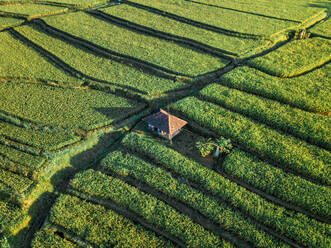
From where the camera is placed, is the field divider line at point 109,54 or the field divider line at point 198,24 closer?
the field divider line at point 109,54

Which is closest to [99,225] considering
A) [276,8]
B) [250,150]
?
[250,150]

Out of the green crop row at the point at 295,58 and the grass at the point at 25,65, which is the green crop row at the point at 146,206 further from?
the green crop row at the point at 295,58

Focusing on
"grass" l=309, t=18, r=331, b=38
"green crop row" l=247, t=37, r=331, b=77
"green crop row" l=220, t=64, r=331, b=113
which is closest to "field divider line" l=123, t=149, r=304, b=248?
"green crop row" l=220, t=64, r=331, b=113

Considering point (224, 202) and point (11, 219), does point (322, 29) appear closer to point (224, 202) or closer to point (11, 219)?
point (224, 202)

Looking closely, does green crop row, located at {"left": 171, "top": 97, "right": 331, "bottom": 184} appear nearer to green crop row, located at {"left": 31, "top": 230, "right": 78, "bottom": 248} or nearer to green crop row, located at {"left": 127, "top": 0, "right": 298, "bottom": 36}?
green crop row, located at {"left": 31, "top": 230, "right": 78, "bottom": 248}

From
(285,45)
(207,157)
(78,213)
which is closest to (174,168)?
(207,157)

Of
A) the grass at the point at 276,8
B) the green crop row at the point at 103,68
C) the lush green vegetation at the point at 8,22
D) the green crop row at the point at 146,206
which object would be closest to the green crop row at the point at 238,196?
the green crop row at the point at 146,206
